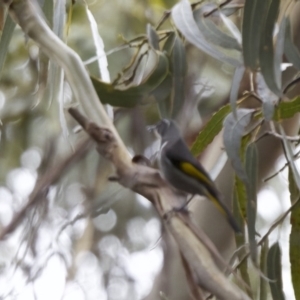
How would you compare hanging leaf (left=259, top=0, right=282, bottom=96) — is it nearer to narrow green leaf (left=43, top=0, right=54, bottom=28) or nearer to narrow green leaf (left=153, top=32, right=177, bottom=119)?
narrow green leaf (left=153, top=32, right=177, bottom=119)

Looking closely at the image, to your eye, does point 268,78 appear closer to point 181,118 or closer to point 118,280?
point 181,118

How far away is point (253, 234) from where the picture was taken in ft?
2.84

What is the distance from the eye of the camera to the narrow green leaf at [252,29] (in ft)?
2.88

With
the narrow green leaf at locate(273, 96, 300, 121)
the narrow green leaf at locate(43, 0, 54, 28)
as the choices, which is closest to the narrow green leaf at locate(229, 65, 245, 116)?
the narrow green leaf at locate(273, 96, 300, 121)

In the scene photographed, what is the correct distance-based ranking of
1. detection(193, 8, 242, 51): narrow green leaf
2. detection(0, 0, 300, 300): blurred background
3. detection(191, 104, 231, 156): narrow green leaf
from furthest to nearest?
detection(0, 0, 300, 300): blurred background < detection(191, 104, 231, 156): narrow green leaf < detection(193, 8, 242, 51): narrow green leaf

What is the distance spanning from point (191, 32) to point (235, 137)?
170 mm

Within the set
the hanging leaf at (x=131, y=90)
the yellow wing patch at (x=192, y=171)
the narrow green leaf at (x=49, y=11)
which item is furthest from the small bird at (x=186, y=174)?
the narrow green leaf at (x=49, y=11)

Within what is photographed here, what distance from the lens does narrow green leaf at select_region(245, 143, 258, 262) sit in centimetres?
86

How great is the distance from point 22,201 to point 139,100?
126cm

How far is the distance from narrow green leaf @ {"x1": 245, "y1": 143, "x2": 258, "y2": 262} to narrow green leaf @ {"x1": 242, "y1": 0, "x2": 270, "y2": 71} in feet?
0.44

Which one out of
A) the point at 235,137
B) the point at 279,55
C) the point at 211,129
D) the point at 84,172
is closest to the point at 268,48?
the point at 279,55

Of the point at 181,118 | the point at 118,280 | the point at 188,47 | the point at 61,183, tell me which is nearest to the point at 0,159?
the point at 61,183

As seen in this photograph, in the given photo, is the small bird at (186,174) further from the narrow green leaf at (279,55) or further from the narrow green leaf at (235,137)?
the narrow green leaf at (279,55)

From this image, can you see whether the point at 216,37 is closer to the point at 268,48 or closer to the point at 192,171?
the point at 268,48
